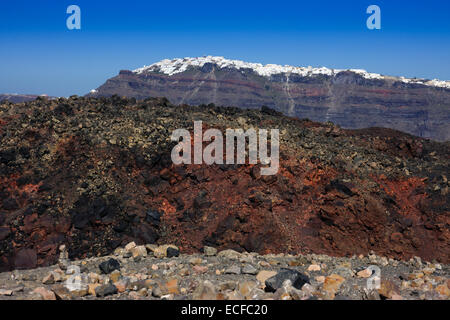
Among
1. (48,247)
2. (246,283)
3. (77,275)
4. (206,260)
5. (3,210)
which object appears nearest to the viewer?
(246,283)

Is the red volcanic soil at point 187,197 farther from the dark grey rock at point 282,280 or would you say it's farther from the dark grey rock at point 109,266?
the dark grey rock at point 282,280

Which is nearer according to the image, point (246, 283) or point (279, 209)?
point (246, 283)

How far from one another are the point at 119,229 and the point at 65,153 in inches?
186

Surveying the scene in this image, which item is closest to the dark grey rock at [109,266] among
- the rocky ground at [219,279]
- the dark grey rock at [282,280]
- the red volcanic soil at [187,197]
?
the rocky ground at [219,279]

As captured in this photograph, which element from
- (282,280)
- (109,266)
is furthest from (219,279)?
(109,266)

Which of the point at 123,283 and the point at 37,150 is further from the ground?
the point at 37,150

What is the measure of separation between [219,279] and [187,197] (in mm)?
6426

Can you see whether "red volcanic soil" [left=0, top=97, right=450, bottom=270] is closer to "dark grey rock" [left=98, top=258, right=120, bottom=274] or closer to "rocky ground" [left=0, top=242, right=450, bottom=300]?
"rocky ground" [left=0, top=242, right=450, bottom=300]

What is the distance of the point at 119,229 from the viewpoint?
14.0m

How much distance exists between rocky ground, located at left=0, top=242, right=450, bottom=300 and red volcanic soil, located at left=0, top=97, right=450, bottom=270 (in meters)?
2.15

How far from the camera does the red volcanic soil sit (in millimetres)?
13891

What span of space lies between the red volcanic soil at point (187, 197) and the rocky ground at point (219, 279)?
2149mm

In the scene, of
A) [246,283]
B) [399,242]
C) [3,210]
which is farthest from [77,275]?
[399,242]

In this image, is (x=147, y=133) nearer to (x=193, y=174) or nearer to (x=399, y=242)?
(x=193, y=174)
